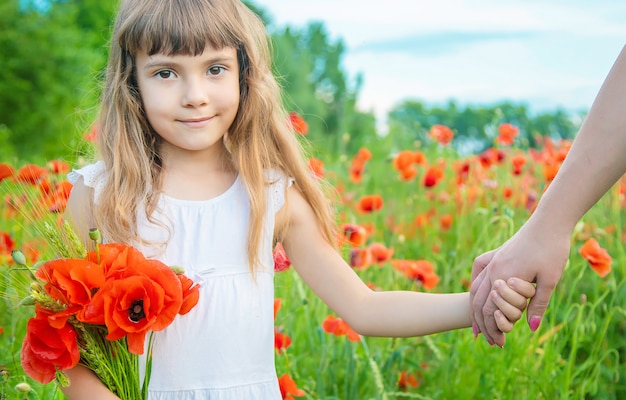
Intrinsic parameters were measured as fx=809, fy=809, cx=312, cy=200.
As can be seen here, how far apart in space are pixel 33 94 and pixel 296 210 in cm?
1031

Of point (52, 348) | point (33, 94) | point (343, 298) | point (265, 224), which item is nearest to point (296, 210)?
point (265, 224)

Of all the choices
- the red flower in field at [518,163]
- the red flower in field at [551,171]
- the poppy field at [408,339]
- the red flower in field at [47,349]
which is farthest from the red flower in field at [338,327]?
the red flower in field at [518,163]

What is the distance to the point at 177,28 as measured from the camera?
5.16ft

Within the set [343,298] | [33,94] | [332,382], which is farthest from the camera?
[33,94]

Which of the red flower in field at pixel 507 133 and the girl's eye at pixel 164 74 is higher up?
the red flower in field at pixel 507 133

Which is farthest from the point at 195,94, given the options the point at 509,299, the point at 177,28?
the point at 509,299

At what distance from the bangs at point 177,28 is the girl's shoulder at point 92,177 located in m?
0.26

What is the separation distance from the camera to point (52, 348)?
4.38 ft

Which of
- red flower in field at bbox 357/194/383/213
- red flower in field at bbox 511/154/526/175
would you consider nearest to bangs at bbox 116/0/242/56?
red flower in field at bbox 357/194/383/213

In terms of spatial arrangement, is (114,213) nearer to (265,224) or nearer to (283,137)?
(265,224)

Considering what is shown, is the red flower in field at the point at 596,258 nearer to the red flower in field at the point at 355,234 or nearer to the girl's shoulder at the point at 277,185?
the red flower in field at the point at 355,234

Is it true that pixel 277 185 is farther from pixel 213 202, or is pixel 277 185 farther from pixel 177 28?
pixel 177 28

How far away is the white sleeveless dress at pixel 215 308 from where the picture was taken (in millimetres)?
1609

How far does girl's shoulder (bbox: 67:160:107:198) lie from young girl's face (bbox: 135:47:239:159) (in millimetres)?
162
